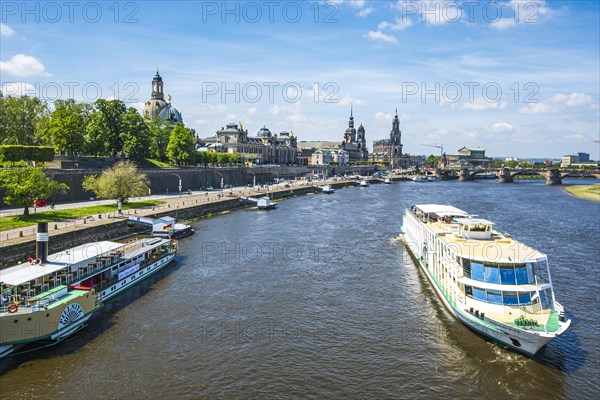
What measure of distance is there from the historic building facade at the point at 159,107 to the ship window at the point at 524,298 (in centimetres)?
16135

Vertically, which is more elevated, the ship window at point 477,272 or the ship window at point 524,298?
the ship window at point 477,272

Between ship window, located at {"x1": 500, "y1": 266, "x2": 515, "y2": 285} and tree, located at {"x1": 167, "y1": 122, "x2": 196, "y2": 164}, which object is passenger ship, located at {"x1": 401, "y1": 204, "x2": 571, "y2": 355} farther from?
tree, located at {"x1": 167, "y1": 122, "x2": 196, "y2": 164}

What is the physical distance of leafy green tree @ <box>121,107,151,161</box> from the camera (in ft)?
335

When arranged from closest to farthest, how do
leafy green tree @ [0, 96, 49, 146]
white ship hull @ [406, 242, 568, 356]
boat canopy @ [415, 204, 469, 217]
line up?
white ship hull @ [406, 242, 568, 356], boat canopy @ [415, 204, 469, 217], leafy green tree @ [0, 96, 49, 146]

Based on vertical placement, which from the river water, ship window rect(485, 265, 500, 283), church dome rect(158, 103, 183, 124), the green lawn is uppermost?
church dome rect(158, 103, 183, 124)

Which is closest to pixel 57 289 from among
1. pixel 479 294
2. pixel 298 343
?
pixel 298 343

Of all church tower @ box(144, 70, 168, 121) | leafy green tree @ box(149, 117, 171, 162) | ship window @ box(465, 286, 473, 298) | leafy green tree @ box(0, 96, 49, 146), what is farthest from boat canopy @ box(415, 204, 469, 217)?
church tower @ box(144, 70, 168, 121)

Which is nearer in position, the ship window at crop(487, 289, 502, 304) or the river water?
the river water

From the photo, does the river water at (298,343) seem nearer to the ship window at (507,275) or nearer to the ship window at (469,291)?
the ship window at (469,291)

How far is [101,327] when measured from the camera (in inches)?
1205

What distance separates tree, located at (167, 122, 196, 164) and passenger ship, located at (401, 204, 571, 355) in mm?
94561

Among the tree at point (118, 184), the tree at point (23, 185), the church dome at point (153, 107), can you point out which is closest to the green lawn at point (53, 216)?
the tree at point (23, 185)

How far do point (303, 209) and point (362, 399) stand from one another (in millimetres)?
74208

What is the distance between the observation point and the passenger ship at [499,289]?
86.2 ft
